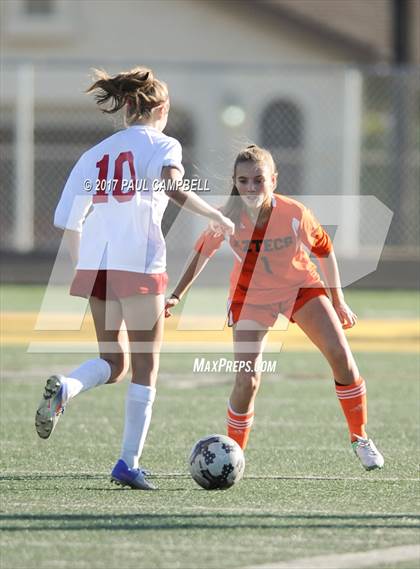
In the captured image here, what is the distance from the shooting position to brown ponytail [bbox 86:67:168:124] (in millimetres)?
6016

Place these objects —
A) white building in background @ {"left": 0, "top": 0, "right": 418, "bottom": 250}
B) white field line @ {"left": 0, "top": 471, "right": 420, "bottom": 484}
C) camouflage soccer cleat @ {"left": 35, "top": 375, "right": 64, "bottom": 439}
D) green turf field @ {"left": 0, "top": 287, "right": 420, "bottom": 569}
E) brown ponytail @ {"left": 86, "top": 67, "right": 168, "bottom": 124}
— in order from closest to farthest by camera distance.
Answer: green turf field @ {"left": 0, "top": 287, "right": 420, "bottom": 569}, camouflage soccer cleat @ {"left": 35, "top": 375, "right": 64, "bottom": 439}, brown ponytail @ {"left": 86, "top": 67, "right": 168, "bottom": 124}, white field line @ {"left": 0, "top": 471, "right": 420, "bottom": 484}, white building in background @ {"left": 0, "top": 0, "right": 418, "bottom": 250}

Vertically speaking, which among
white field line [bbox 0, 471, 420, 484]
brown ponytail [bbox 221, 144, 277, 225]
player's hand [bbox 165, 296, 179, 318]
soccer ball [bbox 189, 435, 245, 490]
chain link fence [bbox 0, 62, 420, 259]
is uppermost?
brown ponytail [bbox 221, 144, 277, 225]

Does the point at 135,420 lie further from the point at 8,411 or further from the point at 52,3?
the point at 52,3

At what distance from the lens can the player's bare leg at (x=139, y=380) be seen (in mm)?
5930

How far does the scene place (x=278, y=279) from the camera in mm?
6430

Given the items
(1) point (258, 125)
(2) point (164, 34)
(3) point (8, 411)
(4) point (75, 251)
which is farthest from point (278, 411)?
(2) point (164, 34)

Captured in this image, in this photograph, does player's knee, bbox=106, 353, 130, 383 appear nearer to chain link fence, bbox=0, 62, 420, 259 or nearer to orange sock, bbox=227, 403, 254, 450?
orange sock, bbox=227, 403, 254, 450

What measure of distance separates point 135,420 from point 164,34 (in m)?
18.9

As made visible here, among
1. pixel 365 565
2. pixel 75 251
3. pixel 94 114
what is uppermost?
pixel 75 251

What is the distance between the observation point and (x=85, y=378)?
5.89 metres

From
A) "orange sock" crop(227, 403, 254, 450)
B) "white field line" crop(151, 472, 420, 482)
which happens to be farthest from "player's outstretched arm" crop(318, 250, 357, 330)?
"white field line" crop(151, 472, 420, 482)

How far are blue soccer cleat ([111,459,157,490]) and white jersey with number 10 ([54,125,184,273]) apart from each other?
0.88m

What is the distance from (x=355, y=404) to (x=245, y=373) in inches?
22.3

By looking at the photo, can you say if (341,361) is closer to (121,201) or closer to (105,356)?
(105,356)
